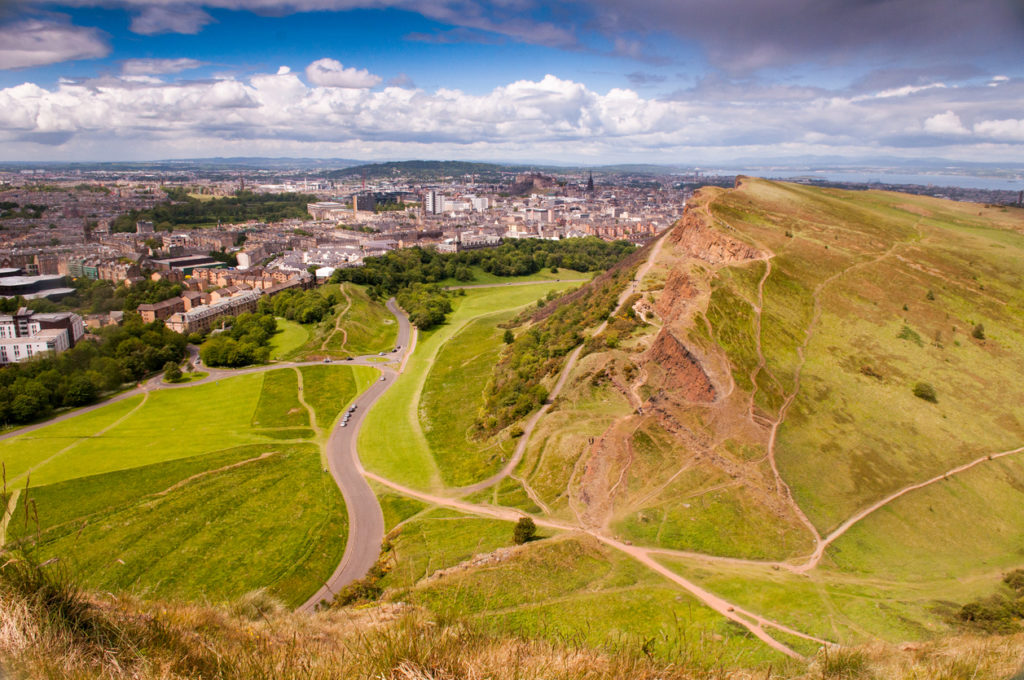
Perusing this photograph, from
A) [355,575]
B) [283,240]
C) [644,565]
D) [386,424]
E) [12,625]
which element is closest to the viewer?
[12,625]

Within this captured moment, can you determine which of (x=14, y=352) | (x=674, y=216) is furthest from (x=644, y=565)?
(x=674, y=216)

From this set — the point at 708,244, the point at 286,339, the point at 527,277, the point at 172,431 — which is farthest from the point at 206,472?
the point at 527,277

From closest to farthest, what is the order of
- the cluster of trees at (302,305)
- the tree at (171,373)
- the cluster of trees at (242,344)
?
the tree at (171,373), the cluster of trees at (242,344), the cluster of trees at (302,305)

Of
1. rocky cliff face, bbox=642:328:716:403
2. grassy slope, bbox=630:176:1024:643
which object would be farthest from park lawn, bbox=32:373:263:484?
grassy slope, bbox=630:176:1024:643

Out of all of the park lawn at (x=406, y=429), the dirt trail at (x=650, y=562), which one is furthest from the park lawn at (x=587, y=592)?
the park lawn at (x=406, y=429)

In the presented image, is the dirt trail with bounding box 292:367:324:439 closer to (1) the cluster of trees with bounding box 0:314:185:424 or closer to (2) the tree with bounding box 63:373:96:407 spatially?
(1) the cluster of trees with bounding box 0:314:185:424

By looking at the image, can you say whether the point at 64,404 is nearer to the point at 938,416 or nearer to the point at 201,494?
the point at 201,494

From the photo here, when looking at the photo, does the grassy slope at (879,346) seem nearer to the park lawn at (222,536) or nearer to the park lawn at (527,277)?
the park lawn at (222,536)
